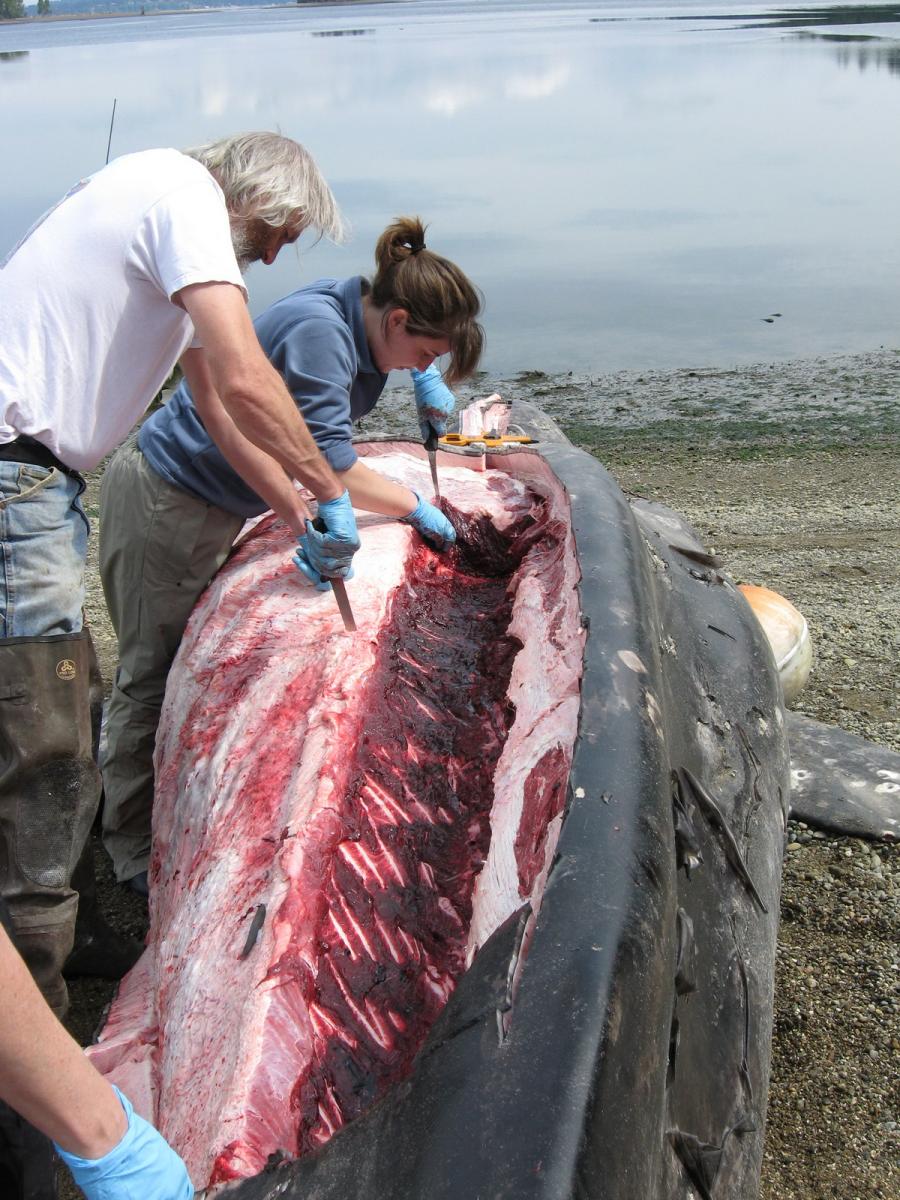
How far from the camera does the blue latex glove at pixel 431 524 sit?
3.86 metres

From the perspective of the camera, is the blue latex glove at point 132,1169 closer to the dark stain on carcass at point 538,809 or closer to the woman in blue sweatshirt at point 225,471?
the dark stain on carcass at point 538,809

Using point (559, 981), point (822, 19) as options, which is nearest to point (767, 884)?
point (559, 981)

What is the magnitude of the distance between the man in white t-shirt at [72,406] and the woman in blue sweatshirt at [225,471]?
15.5 inches

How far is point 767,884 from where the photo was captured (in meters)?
2.98

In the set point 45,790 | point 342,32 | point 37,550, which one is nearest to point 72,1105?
point 45,790

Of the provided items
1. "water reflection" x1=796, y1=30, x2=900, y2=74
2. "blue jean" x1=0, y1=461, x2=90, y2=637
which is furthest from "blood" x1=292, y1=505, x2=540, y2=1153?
"water reflection" x1=796, y1=30, x2=900, y2=74

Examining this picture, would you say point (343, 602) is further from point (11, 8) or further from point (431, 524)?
point (11, 8)

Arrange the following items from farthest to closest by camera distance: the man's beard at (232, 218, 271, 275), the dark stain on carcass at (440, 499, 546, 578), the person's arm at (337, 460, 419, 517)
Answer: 1. the dark stain on carcass at (440, 499, 546, 578)
2. the person's arm at (337, 460, 419, 517)
3. the man's beard at (232, 218, 271, 275)

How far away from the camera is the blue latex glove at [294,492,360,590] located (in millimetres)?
3359

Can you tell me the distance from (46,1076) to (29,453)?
5.58 ft

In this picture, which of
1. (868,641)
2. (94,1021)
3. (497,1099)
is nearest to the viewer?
(497,1099)

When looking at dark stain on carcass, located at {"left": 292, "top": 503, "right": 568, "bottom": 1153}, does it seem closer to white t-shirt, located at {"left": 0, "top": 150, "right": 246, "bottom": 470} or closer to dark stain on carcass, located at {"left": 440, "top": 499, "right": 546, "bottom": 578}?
dark stain on carcass, located at {"left": 440, "top": 499, "right": 546, "bottom": 578}

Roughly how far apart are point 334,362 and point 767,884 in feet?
6.37

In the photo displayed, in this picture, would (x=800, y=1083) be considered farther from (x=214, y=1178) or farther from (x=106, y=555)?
(x=106, y=555)
